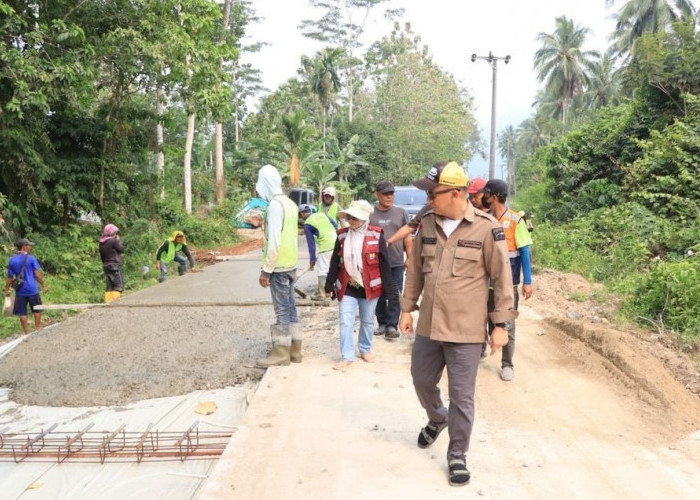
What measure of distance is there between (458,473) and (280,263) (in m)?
2.63

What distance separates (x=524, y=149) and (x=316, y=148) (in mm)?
50229

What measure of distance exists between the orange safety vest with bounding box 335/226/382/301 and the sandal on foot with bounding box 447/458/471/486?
226 centimetres

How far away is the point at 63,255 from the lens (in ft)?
42.2

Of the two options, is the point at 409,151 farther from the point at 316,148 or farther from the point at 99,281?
the point at 99,281

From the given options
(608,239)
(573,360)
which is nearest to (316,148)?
(608,239)

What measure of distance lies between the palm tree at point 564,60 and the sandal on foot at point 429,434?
48.6 meters

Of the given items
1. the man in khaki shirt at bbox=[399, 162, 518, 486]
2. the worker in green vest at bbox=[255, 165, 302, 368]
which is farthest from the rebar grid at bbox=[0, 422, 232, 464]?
the man in khaki shirt at bbox=[399, 162, 518, 486]

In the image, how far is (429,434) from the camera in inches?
143

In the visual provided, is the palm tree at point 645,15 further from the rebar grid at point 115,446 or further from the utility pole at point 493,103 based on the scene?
the rebar grid at point 115,446

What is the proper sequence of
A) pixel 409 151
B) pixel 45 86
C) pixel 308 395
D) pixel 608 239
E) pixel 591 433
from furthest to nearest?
pixel 409 151 < pixel 608 239 < pixel 45 86 < pixel 308 395 < pixel 591 433

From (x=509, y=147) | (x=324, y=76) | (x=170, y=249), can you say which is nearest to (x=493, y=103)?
(x=170, y=249)

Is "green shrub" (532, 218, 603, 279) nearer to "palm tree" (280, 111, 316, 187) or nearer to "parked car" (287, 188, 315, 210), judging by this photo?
"parked car" (287, 188, 315, 210)

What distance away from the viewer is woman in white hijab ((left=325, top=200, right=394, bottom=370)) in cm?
532

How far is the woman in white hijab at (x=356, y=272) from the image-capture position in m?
5.32
